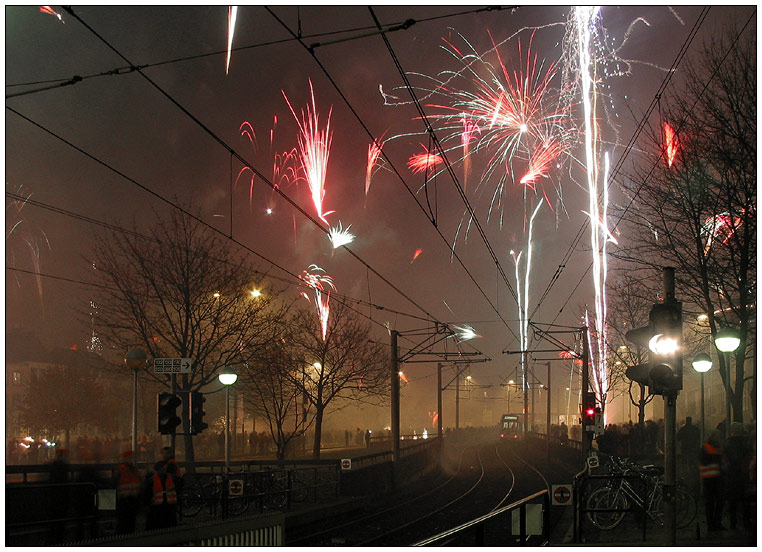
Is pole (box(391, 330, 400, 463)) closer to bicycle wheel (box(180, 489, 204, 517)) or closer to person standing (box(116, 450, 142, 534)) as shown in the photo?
bicycle wheel (box(180, 489, 204, 517))

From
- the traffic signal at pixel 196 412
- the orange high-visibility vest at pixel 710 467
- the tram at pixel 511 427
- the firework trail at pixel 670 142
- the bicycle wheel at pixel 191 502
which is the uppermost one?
the firework trail at pixel 670 142

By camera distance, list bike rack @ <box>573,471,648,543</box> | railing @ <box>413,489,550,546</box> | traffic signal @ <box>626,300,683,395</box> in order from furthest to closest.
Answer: bike rack @ <box>573,471,648,543</box>, traffic signal @ <box>626,300,683,395</box>, railing @ <box>413,489,550,546</box>

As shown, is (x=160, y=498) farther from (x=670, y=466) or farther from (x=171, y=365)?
(x=670, y=466)

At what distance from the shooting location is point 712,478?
1495 cm

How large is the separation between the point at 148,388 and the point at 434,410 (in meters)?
63.8

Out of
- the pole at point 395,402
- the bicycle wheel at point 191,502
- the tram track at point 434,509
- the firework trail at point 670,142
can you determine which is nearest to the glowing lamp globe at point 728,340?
the firework trail at point 670,142

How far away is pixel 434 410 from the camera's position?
4665 inches

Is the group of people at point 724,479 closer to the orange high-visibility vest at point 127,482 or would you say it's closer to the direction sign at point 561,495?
the direction sign at point 561,495

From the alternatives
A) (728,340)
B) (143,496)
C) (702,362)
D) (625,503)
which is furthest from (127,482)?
(702,362)

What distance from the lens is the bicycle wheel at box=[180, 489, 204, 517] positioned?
2194cm

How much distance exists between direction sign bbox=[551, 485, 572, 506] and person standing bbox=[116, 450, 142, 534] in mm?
7317

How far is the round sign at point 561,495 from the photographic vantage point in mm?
15109

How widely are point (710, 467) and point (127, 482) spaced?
33.3ft

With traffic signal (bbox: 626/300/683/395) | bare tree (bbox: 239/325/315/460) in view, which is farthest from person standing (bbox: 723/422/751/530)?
bare tree (bbox: 239/325/315/460)
